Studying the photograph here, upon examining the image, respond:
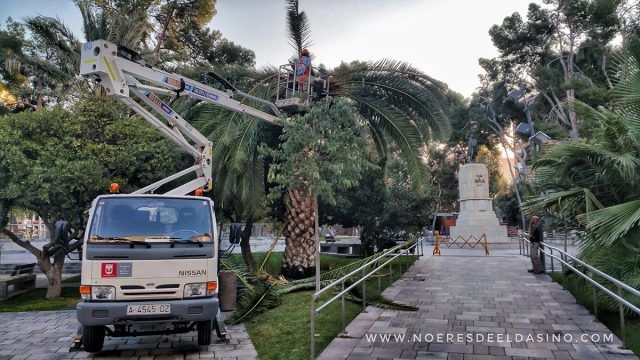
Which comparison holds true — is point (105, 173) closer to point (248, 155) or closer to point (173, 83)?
point (248, 155)

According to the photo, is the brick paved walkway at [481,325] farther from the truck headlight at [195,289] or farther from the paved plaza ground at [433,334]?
the truck headlight at [195,289]

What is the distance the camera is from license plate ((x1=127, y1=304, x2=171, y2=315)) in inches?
221

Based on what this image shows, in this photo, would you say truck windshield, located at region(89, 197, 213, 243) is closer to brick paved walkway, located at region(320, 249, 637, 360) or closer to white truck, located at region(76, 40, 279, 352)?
white truck, located at region(76, 40, 279, 352)

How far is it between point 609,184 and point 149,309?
24.7 ft

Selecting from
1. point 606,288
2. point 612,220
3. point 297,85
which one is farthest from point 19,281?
point 612,220

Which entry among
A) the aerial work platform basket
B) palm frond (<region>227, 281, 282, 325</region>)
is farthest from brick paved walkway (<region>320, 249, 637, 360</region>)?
the aerial work platform basket

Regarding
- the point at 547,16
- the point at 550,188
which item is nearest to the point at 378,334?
the point at 550,188

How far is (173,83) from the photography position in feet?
29.4

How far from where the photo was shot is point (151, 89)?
28.1ft

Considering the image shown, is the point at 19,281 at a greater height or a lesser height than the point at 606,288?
lesser

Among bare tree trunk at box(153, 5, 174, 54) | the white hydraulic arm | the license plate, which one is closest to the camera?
the license plate

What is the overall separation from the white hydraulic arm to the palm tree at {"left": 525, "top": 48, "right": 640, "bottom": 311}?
6.51 metres

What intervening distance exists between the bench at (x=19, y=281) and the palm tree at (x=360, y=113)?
674 cm

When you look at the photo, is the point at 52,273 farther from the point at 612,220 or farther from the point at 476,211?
the point at 476,211
